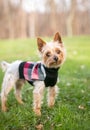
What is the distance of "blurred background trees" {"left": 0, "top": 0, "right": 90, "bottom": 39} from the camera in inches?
1548

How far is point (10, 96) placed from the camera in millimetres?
8281

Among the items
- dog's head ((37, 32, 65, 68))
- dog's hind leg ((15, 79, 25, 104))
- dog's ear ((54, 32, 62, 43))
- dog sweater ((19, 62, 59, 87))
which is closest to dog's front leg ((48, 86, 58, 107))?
dog sweater ((19, 62, 59, 87))

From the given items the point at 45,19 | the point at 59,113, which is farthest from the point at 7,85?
the point at 45,19

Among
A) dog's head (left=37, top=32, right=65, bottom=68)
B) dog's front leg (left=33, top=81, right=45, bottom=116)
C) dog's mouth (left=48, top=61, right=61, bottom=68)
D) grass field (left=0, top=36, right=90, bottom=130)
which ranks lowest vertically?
grass field (left=0, top=36, right=90, bottom=130)

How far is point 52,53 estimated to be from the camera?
642 centimetres

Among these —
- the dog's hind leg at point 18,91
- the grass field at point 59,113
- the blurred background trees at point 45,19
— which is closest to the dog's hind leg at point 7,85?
the grass field at point 59,113

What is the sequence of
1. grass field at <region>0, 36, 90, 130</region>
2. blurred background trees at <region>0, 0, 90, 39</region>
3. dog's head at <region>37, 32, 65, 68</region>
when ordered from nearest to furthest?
grass field at <region>0, 36, 90, 130</region>
dog's head at <region>37, 32, 65, 68</region>
blurred background trees at <region>0, 0, 90, 39</region>

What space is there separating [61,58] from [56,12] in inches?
1342

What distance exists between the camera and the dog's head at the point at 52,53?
641 cm

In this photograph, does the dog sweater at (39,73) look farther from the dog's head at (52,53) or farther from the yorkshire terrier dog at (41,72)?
the dog's head at (52,53)

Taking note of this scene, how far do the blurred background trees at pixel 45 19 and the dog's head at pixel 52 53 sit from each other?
32.1 m

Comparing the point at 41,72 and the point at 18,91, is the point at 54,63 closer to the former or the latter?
the point at 41,72

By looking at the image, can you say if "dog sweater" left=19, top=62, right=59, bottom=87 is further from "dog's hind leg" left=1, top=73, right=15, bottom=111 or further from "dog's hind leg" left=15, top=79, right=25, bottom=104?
"dog's hind leg" left=15, top=79, right=25, bottom=104

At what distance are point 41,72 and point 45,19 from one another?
118 feet
